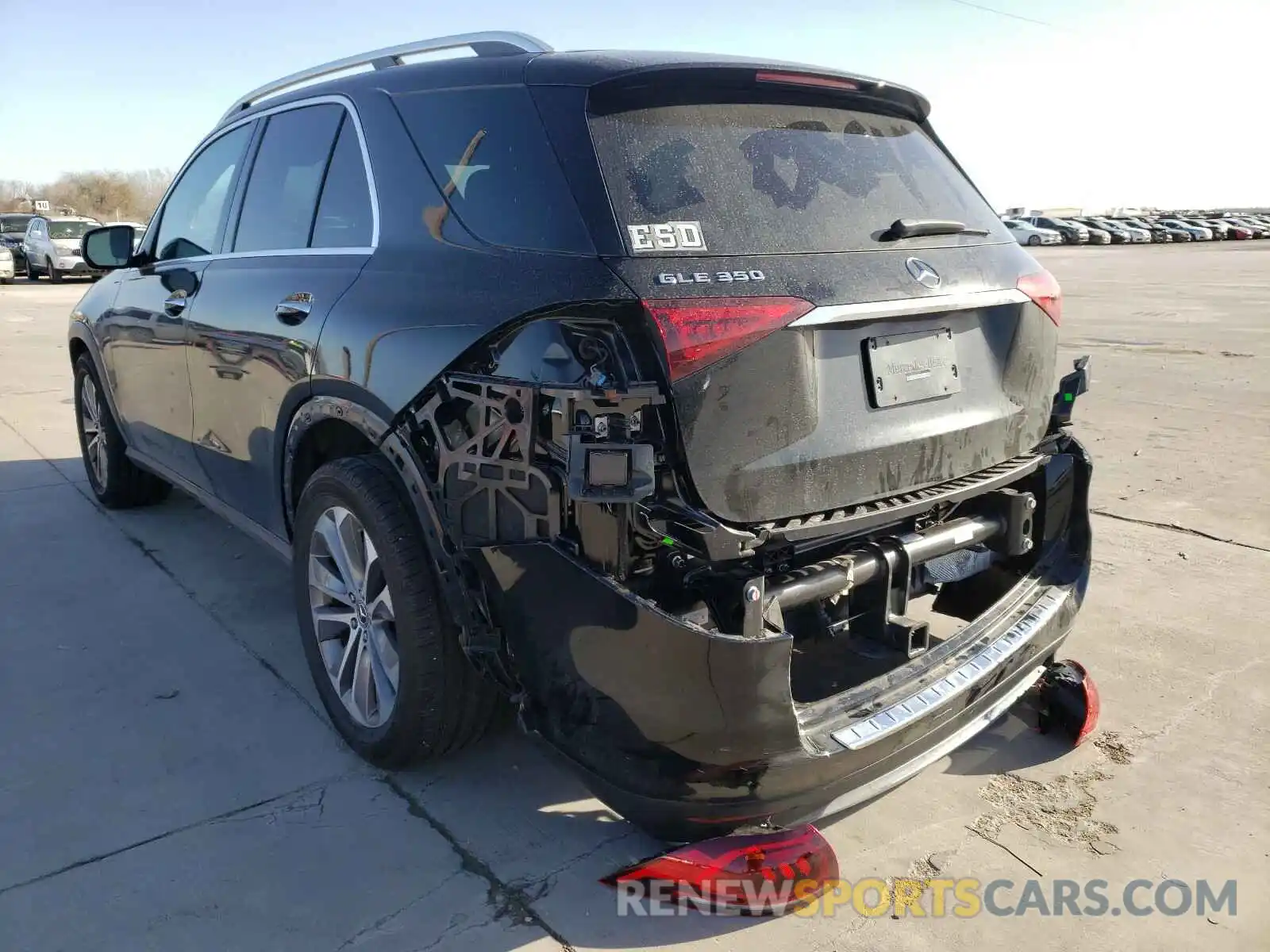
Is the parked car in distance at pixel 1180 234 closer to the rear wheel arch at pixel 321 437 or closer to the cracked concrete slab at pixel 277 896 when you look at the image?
the rear wheel arch at pixel 321 437

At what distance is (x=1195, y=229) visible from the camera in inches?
2456

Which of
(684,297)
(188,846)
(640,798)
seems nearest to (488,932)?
(640,798)

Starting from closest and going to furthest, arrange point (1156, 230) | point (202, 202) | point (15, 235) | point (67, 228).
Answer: point (202, 202) < point (67, 228) < point (15, 235) < point (1156, 230)

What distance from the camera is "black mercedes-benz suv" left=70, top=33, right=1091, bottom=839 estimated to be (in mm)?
2182

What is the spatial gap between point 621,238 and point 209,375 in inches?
90.4

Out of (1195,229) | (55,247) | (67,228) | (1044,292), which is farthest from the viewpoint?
(1195,229)

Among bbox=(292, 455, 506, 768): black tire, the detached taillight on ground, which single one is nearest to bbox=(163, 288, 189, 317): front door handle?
bbox=(292, 455, 506, 768): black tire

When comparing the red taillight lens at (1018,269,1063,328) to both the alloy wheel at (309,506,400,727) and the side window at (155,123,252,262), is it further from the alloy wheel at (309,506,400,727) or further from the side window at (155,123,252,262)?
the side window at (155,123,252,262)

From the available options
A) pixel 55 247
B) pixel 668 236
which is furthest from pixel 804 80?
pixel 55 247

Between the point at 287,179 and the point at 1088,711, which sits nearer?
the point at 1088,711

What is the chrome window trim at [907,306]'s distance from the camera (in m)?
2.35

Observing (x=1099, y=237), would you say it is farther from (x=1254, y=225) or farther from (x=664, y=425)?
(x=664, y=425)

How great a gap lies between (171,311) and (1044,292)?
3.43 metres

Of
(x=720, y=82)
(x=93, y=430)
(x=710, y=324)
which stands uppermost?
(x=720, y=82)
